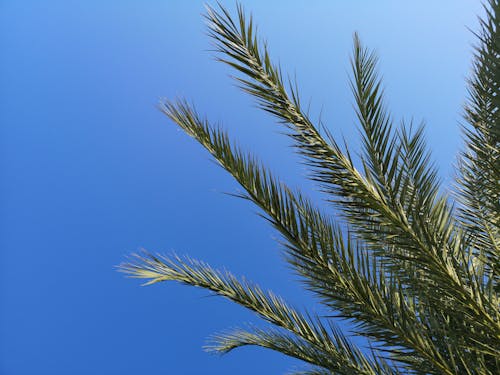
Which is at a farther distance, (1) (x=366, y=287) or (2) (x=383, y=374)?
(2) (x=383, y=374)

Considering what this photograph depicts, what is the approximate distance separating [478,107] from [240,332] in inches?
115

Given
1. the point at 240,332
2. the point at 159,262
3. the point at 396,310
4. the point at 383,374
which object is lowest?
the point at 383,374

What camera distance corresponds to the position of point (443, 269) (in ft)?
10.8

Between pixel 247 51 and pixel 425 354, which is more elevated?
pixel 247 51

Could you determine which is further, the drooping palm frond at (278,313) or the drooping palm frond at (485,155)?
the drooping palm frond at (278,313)

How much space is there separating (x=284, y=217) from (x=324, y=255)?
0.43 meters

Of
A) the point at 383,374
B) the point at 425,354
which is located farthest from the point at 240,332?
the point at 425,354

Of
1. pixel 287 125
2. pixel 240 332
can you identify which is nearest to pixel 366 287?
pixel 287 125

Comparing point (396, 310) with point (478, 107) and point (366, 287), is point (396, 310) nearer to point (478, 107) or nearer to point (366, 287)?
point (366, 287)

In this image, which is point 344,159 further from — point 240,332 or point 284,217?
point 240,332

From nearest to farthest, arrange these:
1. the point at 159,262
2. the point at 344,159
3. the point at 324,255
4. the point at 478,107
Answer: the point at 344,159, the point at 324,255, the point at 478,107, the point at 159,262

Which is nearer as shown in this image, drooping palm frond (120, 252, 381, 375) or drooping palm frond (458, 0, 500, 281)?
drooping palm frond (458, 0, 500, 281)

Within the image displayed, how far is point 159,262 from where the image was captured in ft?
14.5

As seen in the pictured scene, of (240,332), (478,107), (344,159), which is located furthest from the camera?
(240,332)
